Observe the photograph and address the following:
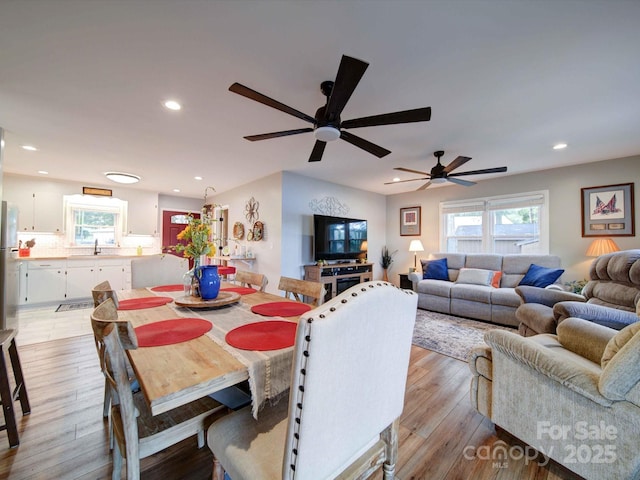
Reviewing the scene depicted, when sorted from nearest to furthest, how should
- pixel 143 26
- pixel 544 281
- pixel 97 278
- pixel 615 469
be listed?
pixel 615 469 < pixel 143 26 < pixel 544 281 < pixel 97 278

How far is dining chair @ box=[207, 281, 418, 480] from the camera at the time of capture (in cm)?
67

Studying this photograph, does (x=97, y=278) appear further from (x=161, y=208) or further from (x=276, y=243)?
(x=276, y=243)

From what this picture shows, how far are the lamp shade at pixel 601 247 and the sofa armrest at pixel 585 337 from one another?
2.80 metres

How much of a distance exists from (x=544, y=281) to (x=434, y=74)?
3634mm

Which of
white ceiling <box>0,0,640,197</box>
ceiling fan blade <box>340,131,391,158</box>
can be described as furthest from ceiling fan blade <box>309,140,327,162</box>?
white ceiling <box>0,0,640,197</box>

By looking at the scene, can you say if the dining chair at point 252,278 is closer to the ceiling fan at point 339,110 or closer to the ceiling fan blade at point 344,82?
the ceiling fan at point 339,110

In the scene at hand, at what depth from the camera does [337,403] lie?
2.47ft

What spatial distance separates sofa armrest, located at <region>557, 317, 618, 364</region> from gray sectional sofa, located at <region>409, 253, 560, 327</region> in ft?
7.13

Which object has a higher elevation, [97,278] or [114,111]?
[114,111]

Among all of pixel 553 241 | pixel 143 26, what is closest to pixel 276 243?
pixel 143 26

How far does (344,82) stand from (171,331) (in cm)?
170

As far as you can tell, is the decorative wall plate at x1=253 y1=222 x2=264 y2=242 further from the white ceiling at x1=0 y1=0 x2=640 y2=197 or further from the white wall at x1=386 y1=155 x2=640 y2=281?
the white wall at x1=386 y1=155 x2=640 y2=281

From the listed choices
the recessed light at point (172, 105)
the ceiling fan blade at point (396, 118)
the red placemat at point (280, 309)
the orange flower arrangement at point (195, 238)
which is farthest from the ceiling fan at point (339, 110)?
the red placemat at point (280, 309)

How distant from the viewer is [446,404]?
1955 mm
